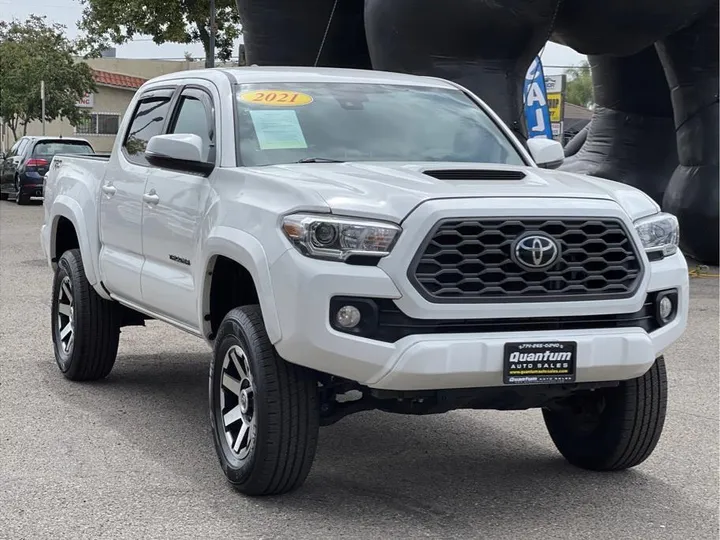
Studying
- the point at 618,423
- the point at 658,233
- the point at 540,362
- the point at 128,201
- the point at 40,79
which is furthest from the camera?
the point at 40,79

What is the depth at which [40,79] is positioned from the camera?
5150 centimetres

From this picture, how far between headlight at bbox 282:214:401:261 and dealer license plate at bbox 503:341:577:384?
2.11ft

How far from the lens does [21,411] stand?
6.92 metres

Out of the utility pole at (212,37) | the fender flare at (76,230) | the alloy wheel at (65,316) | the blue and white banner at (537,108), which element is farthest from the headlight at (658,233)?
the utility pole at (212,37)

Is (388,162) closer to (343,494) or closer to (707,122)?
(343,494)

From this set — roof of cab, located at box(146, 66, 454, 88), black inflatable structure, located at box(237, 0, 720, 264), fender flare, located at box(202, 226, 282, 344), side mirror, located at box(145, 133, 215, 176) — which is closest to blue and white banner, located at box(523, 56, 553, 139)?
black inflatable structure, located at box(237, 0, 720, 264)

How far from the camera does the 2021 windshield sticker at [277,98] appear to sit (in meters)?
6.11

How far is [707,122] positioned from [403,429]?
966cm

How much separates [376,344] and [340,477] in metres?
1.20

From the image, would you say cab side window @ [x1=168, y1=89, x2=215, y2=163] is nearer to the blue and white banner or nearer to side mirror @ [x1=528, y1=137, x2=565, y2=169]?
side mirror @ [x1=528, y1=137, x2=565, y2=169]

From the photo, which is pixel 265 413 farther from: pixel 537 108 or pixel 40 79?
pixel 40 79

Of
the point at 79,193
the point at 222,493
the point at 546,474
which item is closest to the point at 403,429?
the point at 546,474

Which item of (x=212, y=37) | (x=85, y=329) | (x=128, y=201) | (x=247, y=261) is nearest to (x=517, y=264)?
(x=247, y=261)

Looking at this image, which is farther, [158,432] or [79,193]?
[79,193]
